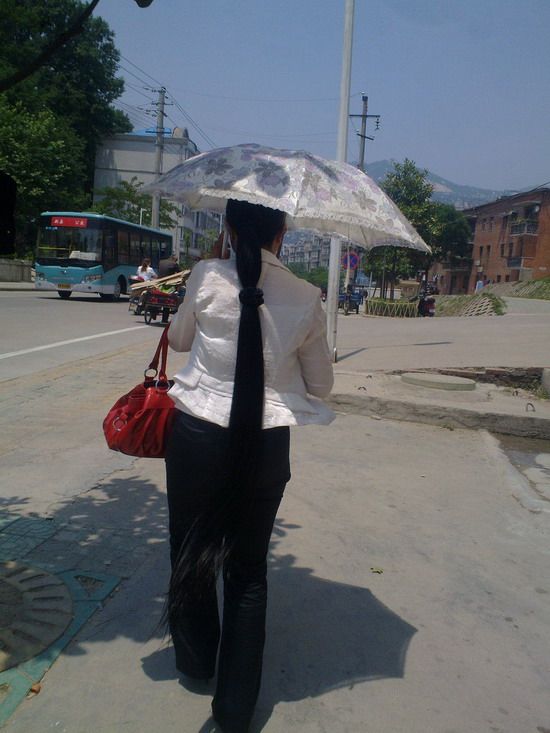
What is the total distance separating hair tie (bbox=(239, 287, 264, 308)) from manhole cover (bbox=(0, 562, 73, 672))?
165cm

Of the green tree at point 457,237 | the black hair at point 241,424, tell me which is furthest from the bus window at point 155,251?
the green tree at point 457,237

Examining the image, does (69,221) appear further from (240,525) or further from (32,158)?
(240,525)

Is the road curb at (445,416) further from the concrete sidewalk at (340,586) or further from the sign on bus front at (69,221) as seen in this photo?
the sign on bus front at (69,221)

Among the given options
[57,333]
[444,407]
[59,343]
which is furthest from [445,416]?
[57,333]

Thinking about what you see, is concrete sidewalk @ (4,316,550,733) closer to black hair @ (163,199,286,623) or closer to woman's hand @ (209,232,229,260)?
black hair @ (163,199,286,623)

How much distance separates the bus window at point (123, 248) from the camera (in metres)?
24.5

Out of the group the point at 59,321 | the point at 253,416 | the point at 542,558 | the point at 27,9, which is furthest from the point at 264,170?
the point at 59,321

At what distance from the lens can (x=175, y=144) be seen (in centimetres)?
A: 6106

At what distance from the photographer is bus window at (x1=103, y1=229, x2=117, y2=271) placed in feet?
77.0

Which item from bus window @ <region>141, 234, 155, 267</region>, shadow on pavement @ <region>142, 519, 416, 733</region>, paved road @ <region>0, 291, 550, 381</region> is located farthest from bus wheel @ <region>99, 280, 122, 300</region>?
shadow on pavement @ <region>142, 519, 416, 733</region>

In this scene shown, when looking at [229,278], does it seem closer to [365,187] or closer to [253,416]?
[253,416]

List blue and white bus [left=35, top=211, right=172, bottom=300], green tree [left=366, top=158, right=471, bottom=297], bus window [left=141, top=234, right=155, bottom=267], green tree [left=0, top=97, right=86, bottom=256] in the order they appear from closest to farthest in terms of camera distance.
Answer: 1. blue and white bus [left=35, top=211, right=172, bottom=300]
2. bus window [left=141, top=234, right=155, bottom=267]
3. green tree [left=366, top=158, right=471, bottom=297]
4. green tree [left=0, top=97, right=86, bottom=256]

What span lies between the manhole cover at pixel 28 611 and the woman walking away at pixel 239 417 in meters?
0.70

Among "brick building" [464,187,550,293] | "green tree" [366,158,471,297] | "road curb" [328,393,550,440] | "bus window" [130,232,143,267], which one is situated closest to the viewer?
"road curb" [328,393,550,440]
